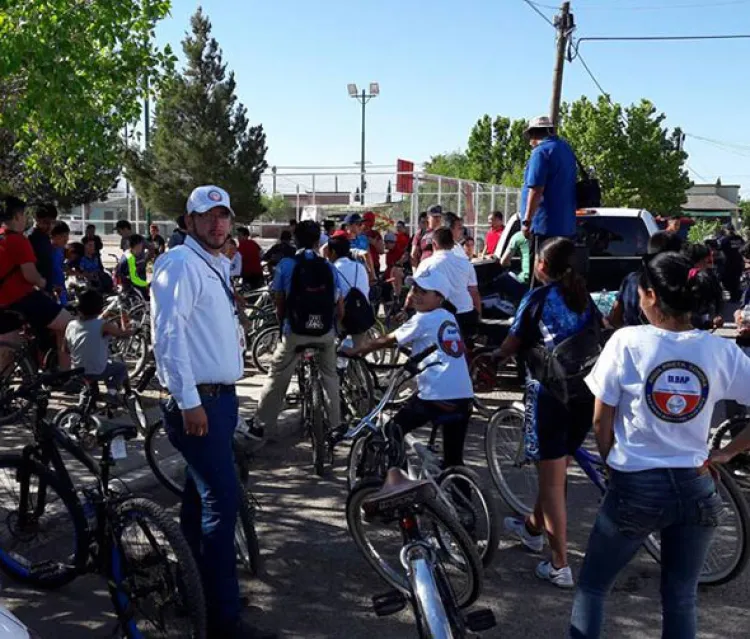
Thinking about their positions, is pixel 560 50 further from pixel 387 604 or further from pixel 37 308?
pixel 387 604

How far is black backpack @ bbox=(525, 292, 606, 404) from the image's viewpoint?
4254 millimetres

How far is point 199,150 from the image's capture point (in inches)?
1925

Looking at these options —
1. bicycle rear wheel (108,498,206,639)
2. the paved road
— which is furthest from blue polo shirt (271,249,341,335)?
bicycle rear wheel (108,498,206,639)

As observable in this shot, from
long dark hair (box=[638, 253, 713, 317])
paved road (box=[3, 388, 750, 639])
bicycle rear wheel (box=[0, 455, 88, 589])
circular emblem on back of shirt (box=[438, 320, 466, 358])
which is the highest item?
long dark hair (box=[638, 253, 713, 317])

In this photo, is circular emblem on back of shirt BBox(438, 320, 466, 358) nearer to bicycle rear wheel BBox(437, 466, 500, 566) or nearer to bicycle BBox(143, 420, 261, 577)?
bicycle rear wheel BBox(437, 466, 500, 566)

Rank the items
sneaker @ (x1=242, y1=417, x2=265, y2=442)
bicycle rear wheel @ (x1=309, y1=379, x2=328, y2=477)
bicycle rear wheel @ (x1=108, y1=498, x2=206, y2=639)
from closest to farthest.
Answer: bicycle rear wheel @ (x1=108, y1=498, x2=206, y2=639) < sneaker @ (x1=242, y1=417, x2=265, y2=442) < bicycle rear wheel @ (x1=309, y1=379, x2=328, y2=477)

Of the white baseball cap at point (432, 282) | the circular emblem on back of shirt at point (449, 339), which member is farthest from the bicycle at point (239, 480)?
the white baseball cap at point (432, 282)

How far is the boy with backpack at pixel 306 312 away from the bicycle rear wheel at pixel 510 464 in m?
1.40

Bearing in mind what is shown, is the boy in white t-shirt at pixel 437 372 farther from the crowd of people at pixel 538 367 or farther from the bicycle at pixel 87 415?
the bicycle at pixel 87 415

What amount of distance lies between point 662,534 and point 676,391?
0.54 m

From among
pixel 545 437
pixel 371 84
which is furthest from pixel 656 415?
pixel 371 84

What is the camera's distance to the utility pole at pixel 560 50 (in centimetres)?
2303

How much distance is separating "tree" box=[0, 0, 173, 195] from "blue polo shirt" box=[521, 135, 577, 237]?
18.0 feet

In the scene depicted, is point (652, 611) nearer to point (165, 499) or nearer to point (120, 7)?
point (165, 499)
